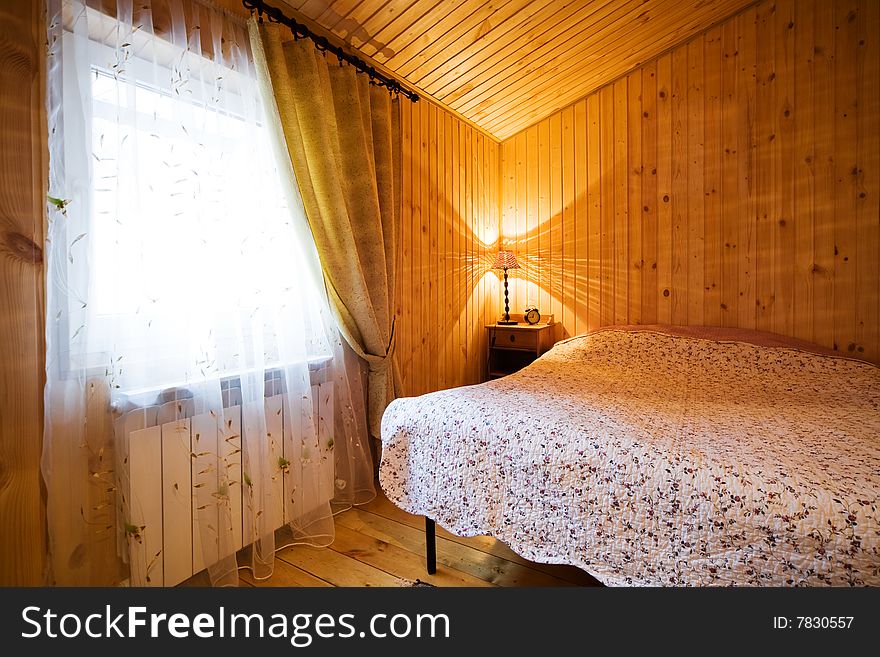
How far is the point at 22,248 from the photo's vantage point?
1199 mm

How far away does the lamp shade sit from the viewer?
10.7 feet

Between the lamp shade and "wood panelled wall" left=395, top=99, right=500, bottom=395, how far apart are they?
0.42 feet

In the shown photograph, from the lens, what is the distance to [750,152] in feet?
8.29

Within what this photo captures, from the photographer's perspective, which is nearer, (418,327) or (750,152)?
(750,152)

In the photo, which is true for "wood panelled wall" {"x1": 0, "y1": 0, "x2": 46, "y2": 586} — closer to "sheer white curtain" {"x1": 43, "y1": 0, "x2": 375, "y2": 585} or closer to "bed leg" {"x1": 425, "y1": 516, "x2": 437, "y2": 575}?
"sheer white curtain" {"x1": 43, "y1": 0, "x2": 375, "y2": 585}

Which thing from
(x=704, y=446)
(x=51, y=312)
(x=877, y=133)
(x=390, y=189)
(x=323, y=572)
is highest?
(x=877, y=133)

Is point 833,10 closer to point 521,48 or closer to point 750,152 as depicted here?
point 750,152

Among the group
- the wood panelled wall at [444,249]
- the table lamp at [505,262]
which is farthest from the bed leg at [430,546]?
the table lamp at [505,262]

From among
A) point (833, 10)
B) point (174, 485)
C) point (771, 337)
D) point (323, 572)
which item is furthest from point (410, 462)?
point (833, 10)

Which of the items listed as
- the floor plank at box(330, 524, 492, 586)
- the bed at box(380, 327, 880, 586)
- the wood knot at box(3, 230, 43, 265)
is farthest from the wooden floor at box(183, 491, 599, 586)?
the wood knot at box(3, 230, 43, 265)

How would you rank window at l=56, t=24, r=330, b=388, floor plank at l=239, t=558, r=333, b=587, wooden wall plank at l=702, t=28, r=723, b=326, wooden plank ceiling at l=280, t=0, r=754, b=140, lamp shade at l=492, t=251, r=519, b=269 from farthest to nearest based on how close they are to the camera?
lamp shade at l=492, t=251, r=519, b=269 < wooden wall plank at l=702, t=28, r=723, b=326 < wooden plank ceiling at l=280, t=0, r=754, b=140 < floor plank at l=239, t=558, r=333, b=587 < window at l=56, t=24, r=330, b=388

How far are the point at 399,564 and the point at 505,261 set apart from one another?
7.21ft

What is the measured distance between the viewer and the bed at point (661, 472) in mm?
959
